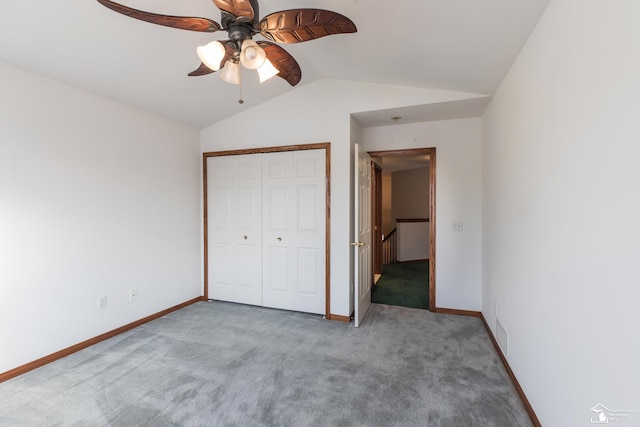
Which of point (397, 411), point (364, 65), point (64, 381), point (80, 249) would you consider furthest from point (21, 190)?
point (397, 411)

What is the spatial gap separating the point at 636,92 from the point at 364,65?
2.05 meters

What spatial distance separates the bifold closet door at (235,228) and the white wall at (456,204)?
2078 millimetres

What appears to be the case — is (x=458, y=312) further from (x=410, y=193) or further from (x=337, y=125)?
(x=410, y=193)

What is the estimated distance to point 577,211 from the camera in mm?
1240

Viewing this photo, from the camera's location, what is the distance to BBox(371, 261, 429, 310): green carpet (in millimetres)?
3891

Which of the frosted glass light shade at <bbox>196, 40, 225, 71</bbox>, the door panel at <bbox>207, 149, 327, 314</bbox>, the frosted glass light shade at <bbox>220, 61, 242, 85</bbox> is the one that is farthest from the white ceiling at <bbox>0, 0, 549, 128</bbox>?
the door panel at <bbox>207, 149, 327, 314</bbox>

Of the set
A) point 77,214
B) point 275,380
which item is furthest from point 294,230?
point 77,214

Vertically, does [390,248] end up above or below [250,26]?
below

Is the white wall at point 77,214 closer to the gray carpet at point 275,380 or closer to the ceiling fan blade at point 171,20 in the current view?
the gray carpet at point 275,380

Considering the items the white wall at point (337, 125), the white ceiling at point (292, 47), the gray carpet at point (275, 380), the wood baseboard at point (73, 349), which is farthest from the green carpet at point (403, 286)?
the wood baseboard at point (73, 349)

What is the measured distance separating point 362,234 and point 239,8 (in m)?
2.40

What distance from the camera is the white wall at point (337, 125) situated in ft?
10.1

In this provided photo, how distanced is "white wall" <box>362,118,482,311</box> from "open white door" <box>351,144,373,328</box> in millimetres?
746

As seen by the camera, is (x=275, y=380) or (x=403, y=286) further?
(x=403, y=286)
